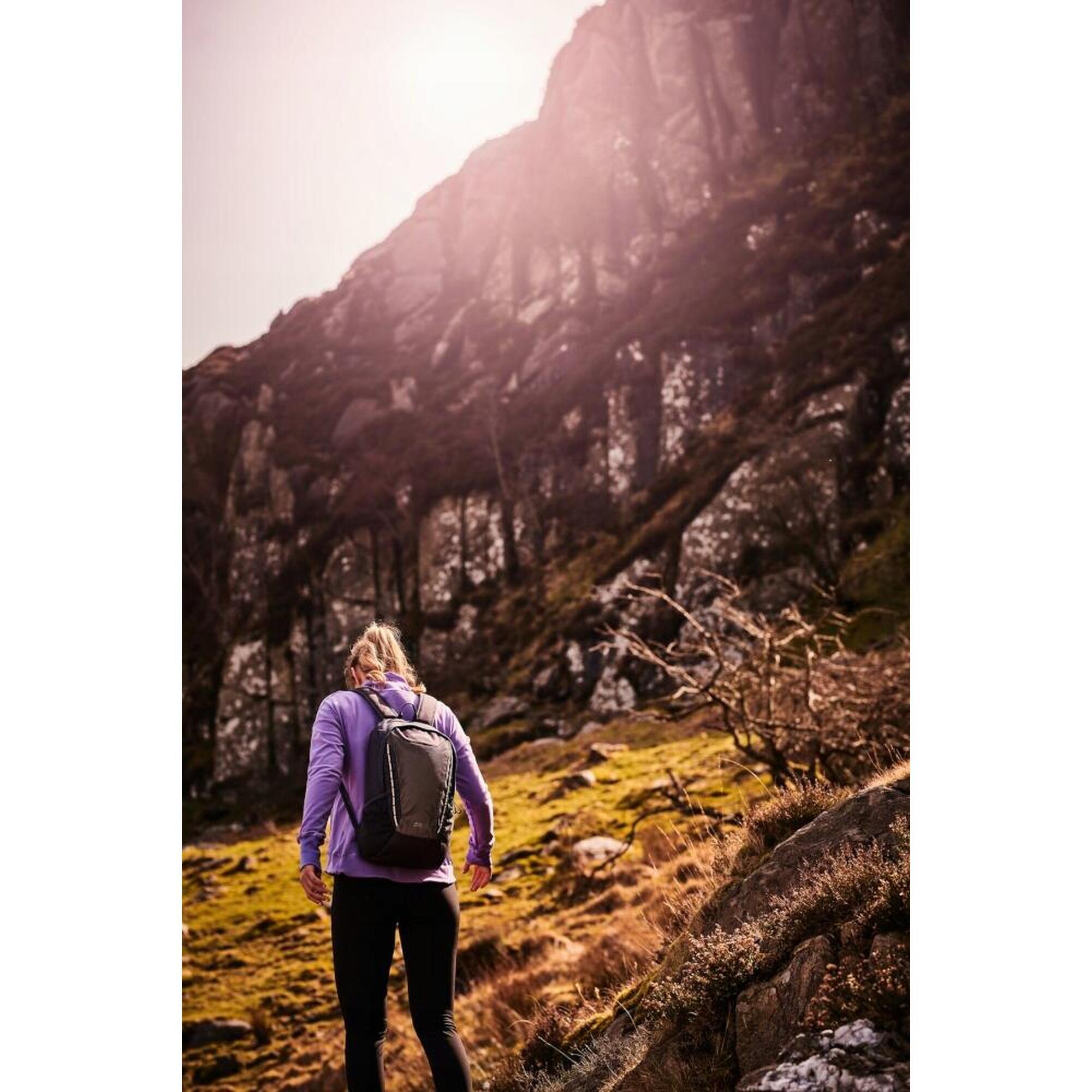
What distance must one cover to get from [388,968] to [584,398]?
877 inches

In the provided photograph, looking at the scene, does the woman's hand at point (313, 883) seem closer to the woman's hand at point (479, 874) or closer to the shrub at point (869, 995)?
the woman's hand at point (479, 874)

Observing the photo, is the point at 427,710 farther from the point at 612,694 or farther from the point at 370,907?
the point at 612,694

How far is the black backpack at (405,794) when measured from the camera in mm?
2680

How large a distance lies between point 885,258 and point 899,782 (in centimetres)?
1999

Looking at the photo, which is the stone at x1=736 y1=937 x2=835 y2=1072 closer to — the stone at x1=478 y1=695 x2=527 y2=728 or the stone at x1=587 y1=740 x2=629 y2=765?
the stone at x1=587 y1=740 x2=629 y2=765

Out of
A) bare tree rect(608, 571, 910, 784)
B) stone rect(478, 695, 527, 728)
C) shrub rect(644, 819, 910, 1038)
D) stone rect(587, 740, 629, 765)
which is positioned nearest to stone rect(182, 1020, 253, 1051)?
bare tree rect(608, 571, 910, 784)

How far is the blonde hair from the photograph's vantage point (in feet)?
10.1

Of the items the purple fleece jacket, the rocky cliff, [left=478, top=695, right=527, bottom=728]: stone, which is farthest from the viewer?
the rocky cliff

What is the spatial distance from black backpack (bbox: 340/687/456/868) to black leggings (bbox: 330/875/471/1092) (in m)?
0.10

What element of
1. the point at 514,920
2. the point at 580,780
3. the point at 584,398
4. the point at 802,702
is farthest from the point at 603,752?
the point at 584,398

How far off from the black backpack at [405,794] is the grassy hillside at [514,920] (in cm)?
180

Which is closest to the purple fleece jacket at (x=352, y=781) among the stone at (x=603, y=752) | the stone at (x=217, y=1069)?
the stone at (x=217, y=1069)

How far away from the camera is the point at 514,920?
7.73 meters
